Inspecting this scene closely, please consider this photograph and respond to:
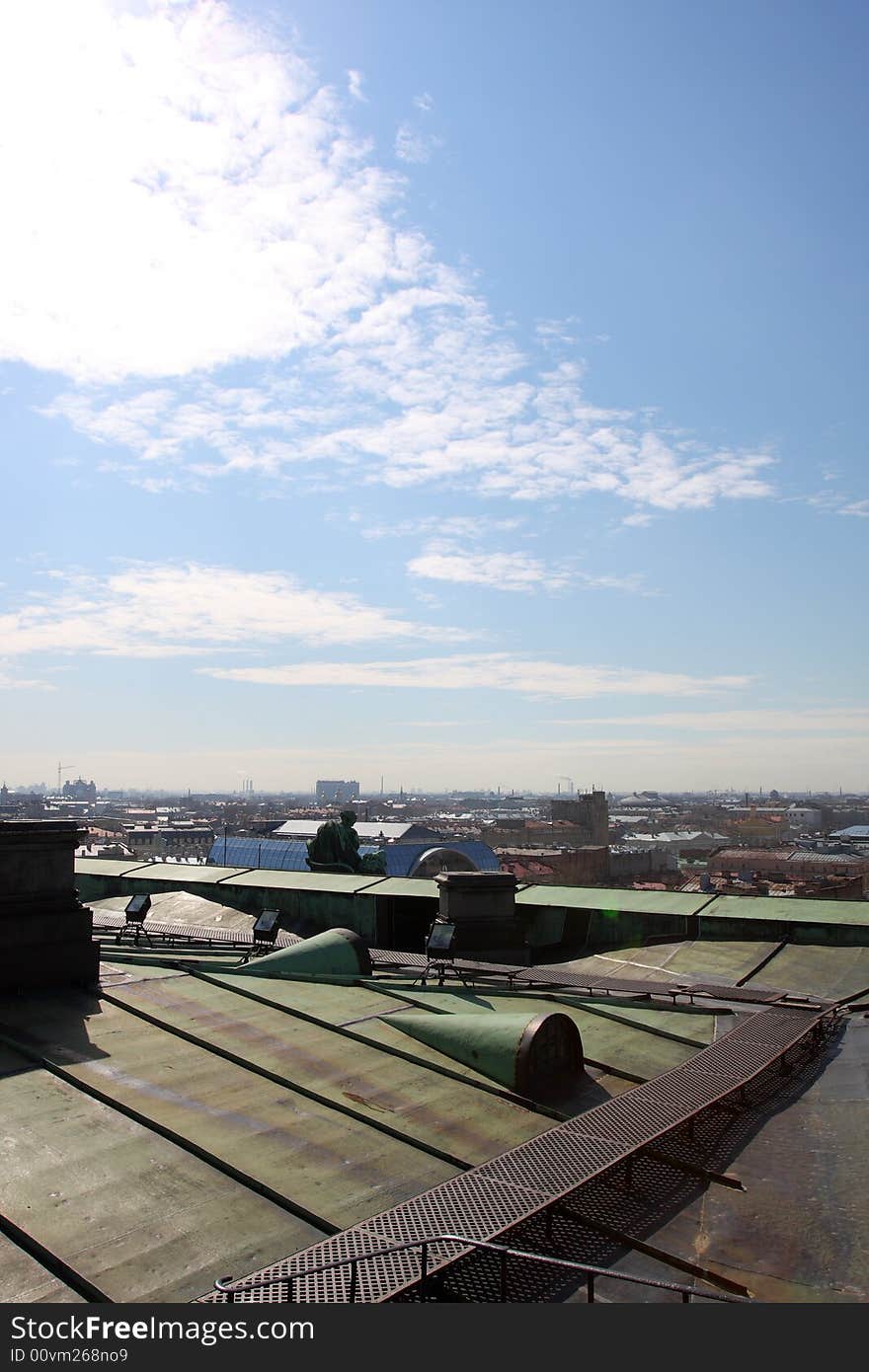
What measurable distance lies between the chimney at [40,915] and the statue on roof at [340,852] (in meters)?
16.8

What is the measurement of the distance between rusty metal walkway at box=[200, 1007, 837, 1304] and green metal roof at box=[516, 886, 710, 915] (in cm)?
1034

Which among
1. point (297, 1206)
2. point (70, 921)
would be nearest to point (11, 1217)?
point (297, 1206)

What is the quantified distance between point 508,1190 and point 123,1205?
9.49 feet

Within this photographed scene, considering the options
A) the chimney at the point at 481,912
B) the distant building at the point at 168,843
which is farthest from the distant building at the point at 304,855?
the distant building at the point at 168,843

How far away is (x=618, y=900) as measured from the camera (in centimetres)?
2209

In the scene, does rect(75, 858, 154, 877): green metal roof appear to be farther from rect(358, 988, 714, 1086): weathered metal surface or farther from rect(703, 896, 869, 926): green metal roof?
rect(358, 988, 714, 1086): weathered metal surface

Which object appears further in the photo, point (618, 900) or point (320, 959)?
point (618, 900)

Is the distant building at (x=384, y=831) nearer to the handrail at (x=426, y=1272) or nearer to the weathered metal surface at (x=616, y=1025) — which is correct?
the weathered metal surface at (x=616, y=1025)

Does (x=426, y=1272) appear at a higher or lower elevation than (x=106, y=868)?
higher

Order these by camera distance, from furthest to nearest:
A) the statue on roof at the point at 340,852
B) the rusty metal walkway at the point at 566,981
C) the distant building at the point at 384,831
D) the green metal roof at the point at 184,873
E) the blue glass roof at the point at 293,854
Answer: the distant building at the point at 384,831 < the blue glass roof at the point at 293,854 < the statue on roof at the point at 340,852 < the green metal roof at the point at 184,873 < the rusty metal walkway at the point at 566,981

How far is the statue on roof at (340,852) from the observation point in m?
29.0

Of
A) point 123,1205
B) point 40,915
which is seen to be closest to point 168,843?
point 40,915

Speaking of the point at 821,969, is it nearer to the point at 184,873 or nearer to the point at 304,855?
the point at 184,873
